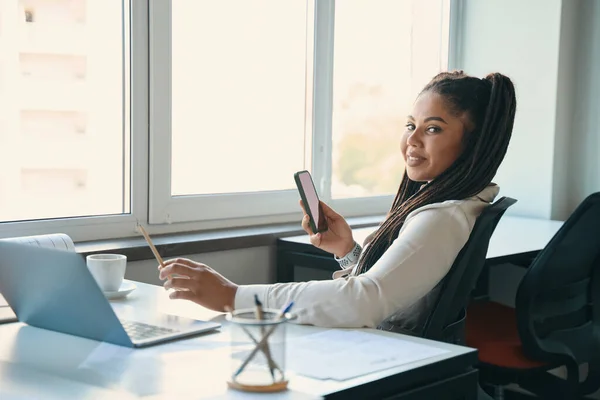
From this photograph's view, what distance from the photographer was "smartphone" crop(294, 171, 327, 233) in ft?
5.74

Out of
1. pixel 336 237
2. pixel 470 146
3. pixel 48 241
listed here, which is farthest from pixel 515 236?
pixel 48 241

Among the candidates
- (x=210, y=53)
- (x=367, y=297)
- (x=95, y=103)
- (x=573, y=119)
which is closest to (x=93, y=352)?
(x=367, y=297)

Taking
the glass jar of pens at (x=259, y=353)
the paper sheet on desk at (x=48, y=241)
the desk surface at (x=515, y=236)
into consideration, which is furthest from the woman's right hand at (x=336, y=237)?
the glass jar of pens at (x=259, y=353)

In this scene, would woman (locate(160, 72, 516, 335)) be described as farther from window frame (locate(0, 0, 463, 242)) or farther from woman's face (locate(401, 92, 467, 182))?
window frame (locate(0, 0, 463, 242))

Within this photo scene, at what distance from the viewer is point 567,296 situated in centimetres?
230

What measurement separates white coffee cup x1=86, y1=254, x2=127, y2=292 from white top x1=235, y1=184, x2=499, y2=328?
1.04 feet

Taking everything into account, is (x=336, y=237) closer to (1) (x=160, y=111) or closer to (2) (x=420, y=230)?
(2) (x=420, y=230)

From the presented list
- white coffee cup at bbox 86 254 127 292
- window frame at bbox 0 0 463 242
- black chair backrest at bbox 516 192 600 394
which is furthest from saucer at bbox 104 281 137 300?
black chair backrest at bbox 516 192 600 394

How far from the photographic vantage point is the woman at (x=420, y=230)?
58.3 inches

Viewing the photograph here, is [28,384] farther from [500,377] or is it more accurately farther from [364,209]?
[364,209]

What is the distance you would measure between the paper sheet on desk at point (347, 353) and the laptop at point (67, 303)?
0.68ft

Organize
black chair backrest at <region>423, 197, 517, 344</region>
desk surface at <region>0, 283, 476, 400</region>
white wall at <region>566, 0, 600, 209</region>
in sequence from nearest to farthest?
1. desk surface at <region>0, 283, 476, 400</region>
2. black chair backrest at <region>423, 197, 517, 344</region>
3. white wall at <region>566, 0, 600, 209</region>

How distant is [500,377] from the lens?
2.26 metres

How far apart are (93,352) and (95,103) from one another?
1212mm
